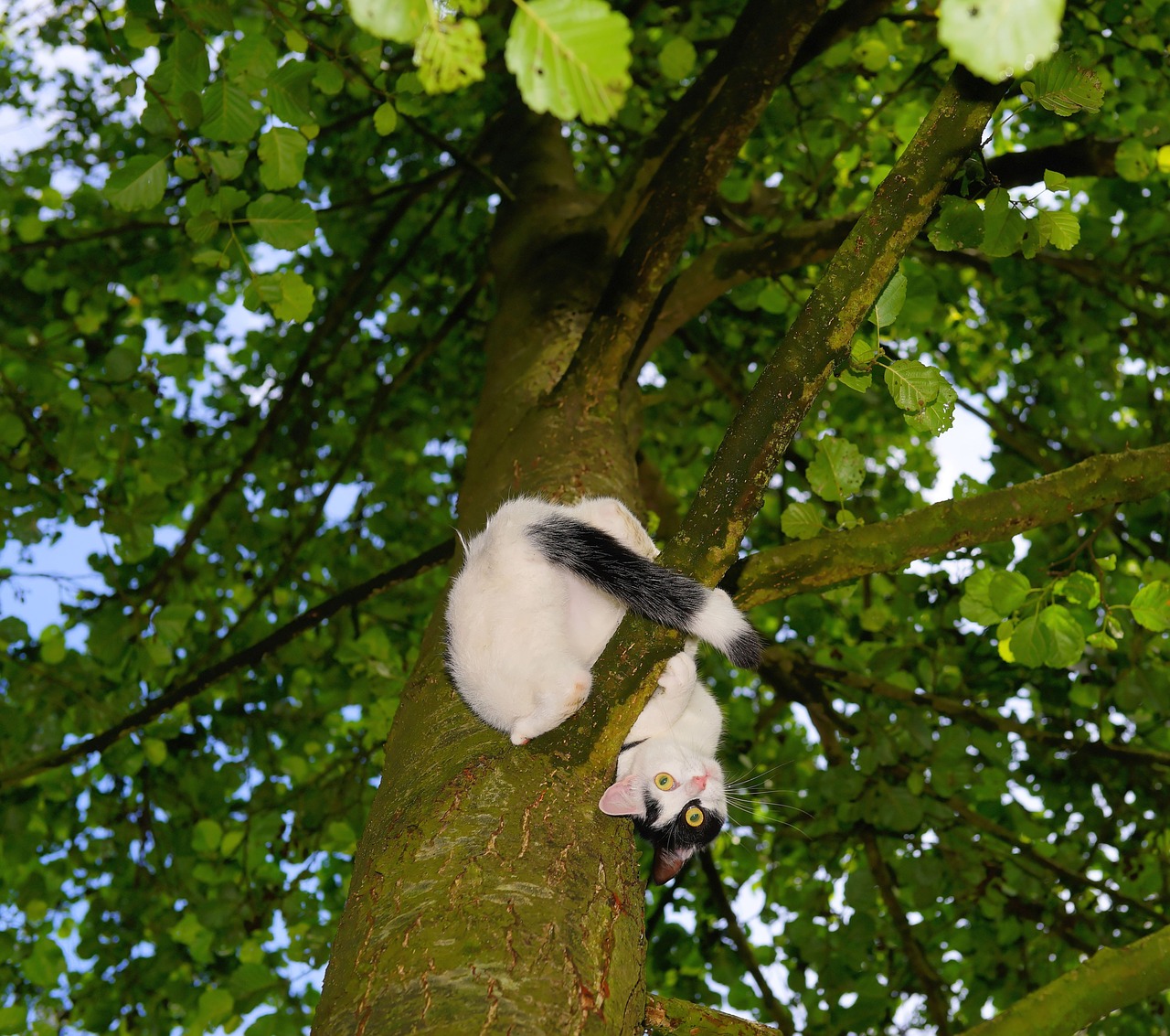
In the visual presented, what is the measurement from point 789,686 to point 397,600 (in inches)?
103

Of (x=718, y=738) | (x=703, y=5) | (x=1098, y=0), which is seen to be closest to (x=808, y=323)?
(x=718, y=738)

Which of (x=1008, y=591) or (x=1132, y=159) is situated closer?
(x=1008, y=591)

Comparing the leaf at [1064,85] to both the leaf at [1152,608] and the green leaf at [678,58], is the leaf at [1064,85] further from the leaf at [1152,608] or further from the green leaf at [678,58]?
the green leaf at [678,58]

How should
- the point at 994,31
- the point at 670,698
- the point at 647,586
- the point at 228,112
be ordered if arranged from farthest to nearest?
1. the point at 670,698
2. the point at 228,112
3. the point at 647,586
4. the point at 994,31

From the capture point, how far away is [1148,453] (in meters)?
2.61

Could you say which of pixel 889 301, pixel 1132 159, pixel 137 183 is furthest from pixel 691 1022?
pixel 1132 159

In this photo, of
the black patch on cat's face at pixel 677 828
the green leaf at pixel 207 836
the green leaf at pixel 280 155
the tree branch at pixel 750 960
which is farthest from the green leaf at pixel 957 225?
the green leaf at pixel 207 836

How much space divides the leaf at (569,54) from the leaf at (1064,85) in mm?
1583

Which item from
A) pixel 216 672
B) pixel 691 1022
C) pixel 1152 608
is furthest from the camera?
pixel 216 672

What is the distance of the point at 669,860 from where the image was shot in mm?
3305

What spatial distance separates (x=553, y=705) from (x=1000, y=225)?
170cm

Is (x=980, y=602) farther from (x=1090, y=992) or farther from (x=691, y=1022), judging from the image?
(x=691, y=1022)

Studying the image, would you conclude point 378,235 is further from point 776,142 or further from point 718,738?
point 718,738

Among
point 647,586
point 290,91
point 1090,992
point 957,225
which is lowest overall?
point 1090,992
